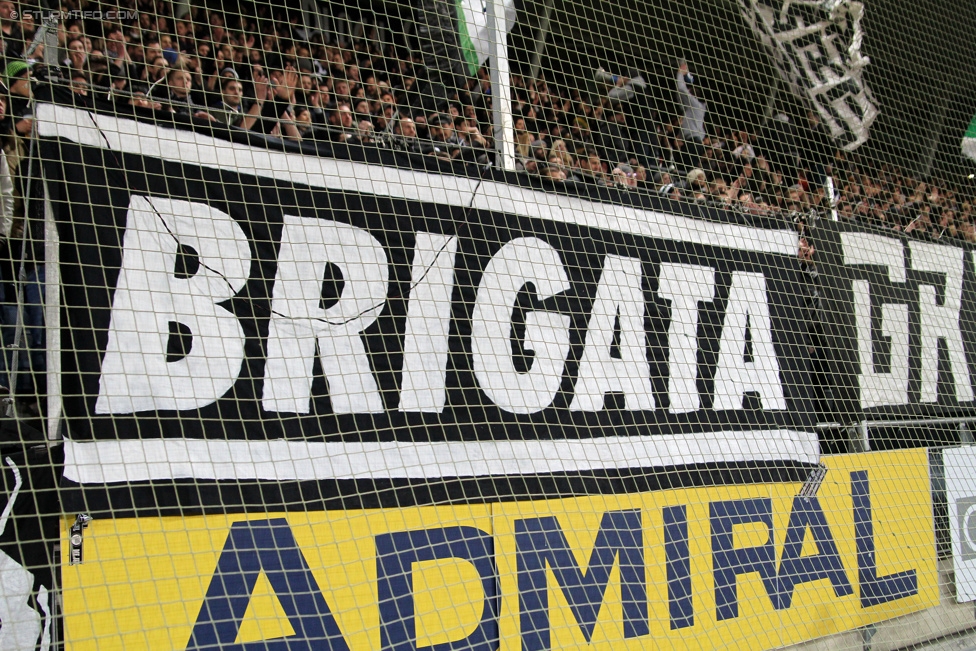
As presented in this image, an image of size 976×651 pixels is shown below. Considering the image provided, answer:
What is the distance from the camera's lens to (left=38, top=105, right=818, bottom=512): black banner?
9.62 feet

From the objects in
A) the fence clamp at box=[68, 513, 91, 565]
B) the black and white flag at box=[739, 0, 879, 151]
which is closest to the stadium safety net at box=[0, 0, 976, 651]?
the fence clamp at box=[68, 513, 91, 565]

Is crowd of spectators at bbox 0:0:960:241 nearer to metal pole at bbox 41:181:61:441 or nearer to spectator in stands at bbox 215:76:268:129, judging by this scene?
spectator in stands at bbox 215:76:268:129

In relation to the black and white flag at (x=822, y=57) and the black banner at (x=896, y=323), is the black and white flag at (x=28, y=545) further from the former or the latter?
the black and white flag at (x=822, y=57)

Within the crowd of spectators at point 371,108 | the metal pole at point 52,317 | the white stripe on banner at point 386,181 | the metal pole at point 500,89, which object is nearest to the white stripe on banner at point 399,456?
the metal pole at point 52,317

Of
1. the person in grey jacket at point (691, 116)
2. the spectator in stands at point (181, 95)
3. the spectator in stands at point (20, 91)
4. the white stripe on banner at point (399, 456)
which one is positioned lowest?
the white stripe on banner at point (399, 456)

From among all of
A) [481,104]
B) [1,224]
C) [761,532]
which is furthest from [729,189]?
[1,224]

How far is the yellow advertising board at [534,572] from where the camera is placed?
287cm

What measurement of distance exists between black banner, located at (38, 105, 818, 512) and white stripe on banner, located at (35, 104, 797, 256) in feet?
0.03

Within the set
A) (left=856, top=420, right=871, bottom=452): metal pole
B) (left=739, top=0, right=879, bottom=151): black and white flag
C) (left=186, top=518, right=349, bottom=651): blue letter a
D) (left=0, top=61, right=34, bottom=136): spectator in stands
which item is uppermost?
(left=739, top=0, right=879, bottom=151): black and white flag

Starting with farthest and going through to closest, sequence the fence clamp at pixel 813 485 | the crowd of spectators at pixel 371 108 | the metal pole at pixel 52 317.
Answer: the fence clamp at pixel 813 485
the crowd of spectators at pixel 371 108
the metal pole at pixel 52 317

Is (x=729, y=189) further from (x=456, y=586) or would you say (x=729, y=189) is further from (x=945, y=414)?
(x=456, y=586)

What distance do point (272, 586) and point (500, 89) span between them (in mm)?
2508

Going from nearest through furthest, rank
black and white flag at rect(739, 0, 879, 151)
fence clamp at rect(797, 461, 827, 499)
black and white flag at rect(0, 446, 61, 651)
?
black and white flag at rect(0, 446, 61, 651), fence clamp at rect(797, 461, 827, 499), black and white flag at rect(739, 0, 879, 151)

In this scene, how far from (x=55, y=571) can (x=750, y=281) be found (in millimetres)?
3673
